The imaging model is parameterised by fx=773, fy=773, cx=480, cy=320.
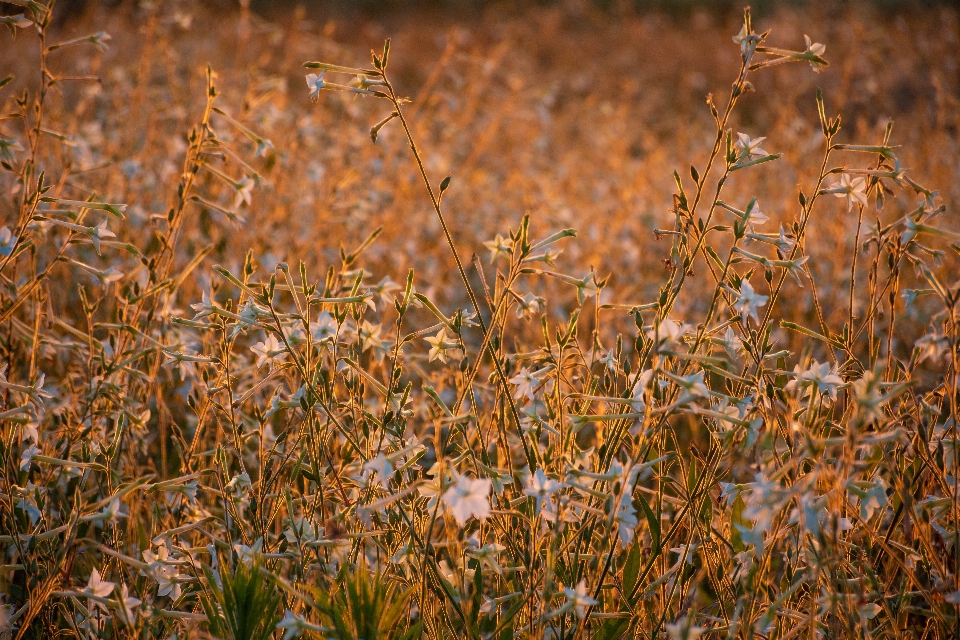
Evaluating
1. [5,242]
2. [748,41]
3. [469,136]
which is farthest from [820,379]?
[469,136]

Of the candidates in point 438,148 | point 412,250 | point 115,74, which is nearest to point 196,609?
point 412,250

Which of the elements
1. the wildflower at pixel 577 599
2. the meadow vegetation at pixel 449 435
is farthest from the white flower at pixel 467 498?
the wildflower at pixel 577 599

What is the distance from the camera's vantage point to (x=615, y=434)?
1557 mm

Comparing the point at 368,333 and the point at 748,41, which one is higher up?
the point at 748,41

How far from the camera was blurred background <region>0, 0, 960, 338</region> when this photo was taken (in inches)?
151

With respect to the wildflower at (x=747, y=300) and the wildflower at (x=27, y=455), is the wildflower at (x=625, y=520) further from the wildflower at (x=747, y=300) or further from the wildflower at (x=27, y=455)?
the wildflower at (x=27, y=455)

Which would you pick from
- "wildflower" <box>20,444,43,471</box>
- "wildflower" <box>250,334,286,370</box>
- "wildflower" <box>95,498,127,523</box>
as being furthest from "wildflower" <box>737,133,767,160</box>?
"wildflower" <box>20,444,43,471</box>

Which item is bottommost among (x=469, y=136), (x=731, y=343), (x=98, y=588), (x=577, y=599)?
(x=469, y=136)

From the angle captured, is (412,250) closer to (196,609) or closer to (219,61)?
(196,609)

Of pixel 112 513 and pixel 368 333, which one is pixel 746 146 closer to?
pixel 368 333

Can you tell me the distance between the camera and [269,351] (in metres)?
1.71

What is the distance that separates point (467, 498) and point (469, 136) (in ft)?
21.0

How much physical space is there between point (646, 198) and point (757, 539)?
A: 4.68 m

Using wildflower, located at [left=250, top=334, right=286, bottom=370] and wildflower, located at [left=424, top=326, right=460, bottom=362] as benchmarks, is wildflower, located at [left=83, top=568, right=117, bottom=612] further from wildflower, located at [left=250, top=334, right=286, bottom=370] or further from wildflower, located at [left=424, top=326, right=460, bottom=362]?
wildflower, located at [left=424, top=326, right=460, bottom=362]
